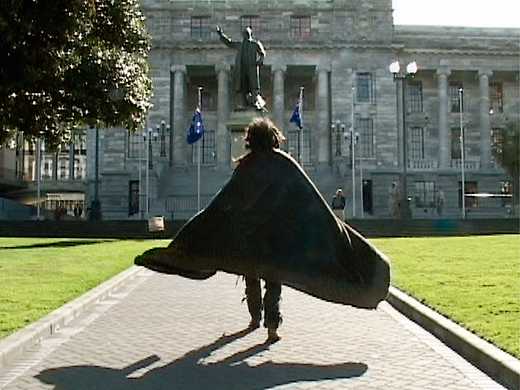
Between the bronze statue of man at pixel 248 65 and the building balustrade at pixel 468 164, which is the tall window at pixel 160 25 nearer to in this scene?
the building balustrade at pixel 468 164

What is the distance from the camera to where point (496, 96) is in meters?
68.6

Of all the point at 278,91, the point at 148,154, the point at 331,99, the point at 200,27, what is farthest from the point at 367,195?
the point at 200,27

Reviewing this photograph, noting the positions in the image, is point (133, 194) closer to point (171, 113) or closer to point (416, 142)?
point (171, 113)

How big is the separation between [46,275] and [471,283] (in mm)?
8027

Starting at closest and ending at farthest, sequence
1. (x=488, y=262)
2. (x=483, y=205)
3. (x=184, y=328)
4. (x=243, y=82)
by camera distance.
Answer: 1. (x=184, y=328)
2. (x=488, y=262)
3. (x=243, y=82)
4. (x=483, y=205)

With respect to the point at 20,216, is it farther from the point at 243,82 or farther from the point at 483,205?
the point at 483,205

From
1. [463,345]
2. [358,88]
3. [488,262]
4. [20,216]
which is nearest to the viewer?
[463,345]

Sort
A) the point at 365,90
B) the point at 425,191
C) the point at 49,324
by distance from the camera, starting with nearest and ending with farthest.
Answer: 1. the point at 49,324
2. the point at 425,191
3. the point at 365,90

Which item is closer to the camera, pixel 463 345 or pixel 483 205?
pixel 463 345

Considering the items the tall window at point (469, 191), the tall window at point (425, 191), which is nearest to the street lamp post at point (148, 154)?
the tall window at point (425, 191)

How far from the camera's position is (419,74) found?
65.7m

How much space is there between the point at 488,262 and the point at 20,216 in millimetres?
39300

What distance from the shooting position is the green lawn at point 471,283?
8094mm

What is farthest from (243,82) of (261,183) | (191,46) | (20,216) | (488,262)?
(191,46)
